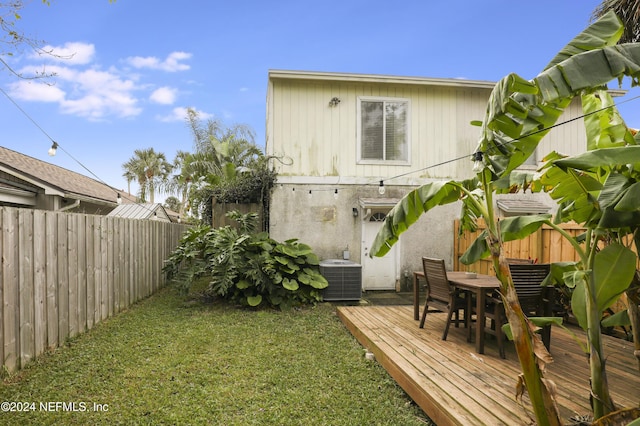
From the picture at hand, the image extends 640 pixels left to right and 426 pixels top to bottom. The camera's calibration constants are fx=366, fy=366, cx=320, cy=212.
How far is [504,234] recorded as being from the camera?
10.7ft

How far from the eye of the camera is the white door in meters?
9.30

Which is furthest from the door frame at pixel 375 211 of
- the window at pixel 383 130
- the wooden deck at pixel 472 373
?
the wooden deck at pixel 472 373

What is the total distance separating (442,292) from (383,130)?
5441 millimetres

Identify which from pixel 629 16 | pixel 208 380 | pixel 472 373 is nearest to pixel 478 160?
pixel 472 373

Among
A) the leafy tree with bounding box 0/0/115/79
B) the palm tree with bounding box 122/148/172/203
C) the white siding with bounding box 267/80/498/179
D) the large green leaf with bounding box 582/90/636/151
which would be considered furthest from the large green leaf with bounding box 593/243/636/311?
the palm tree with bounding box 122/148/172/203

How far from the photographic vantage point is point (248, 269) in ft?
24.3

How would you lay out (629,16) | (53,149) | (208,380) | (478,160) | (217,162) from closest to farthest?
(478,160) → (208,380) → (629,16) → (53,149) → (217,162)

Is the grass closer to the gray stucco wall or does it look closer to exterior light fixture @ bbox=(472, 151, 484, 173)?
exterior light fixture @ bbox=(472, 151, 484, 173)

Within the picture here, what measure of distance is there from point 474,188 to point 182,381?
3.69 meters

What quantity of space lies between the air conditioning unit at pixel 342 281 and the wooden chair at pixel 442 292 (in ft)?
9.27

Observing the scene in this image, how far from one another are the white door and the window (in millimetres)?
1544

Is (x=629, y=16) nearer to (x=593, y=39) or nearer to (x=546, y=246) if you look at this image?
(x=546, y=246)

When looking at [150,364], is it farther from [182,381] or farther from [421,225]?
[421,225]

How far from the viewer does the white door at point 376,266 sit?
9297mm
